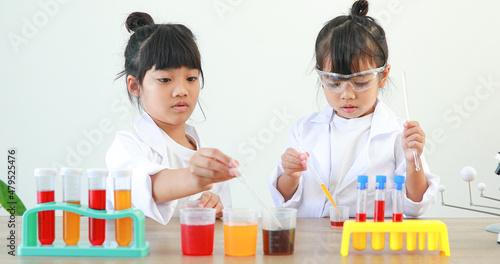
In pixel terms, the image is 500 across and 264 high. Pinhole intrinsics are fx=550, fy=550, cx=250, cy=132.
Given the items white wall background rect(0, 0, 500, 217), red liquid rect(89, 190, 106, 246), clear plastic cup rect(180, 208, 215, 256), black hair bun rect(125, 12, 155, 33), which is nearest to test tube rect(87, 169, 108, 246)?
red liquid rect(89, 190, 106, 246)

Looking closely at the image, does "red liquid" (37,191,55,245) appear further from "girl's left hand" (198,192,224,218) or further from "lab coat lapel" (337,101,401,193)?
"lab coat lapel" (337,101,401,193)

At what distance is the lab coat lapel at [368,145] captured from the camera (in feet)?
6.80

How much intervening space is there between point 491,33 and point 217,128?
6.15 feet

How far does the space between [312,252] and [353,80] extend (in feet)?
2.71

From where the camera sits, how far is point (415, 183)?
188 cm

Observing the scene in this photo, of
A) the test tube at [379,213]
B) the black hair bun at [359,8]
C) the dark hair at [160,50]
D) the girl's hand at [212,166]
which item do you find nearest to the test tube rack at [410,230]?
the test tube at [379,213]

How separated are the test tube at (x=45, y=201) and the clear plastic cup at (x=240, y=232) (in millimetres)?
425

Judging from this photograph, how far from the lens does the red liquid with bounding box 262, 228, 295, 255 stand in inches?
51.3

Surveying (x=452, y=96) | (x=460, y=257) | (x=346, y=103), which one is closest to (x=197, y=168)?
(x=460, y=257)

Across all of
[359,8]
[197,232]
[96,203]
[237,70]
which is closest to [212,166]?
[197,232]

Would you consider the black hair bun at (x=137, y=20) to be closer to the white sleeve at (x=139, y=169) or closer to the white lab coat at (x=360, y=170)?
the white sleeve at (x=139, y=169)

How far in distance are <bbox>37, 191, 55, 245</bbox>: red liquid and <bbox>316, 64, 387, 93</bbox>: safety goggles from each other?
1.08 m

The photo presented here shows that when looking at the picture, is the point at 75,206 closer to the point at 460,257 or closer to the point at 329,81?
the point at 460,257

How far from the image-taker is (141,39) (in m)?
2.02
